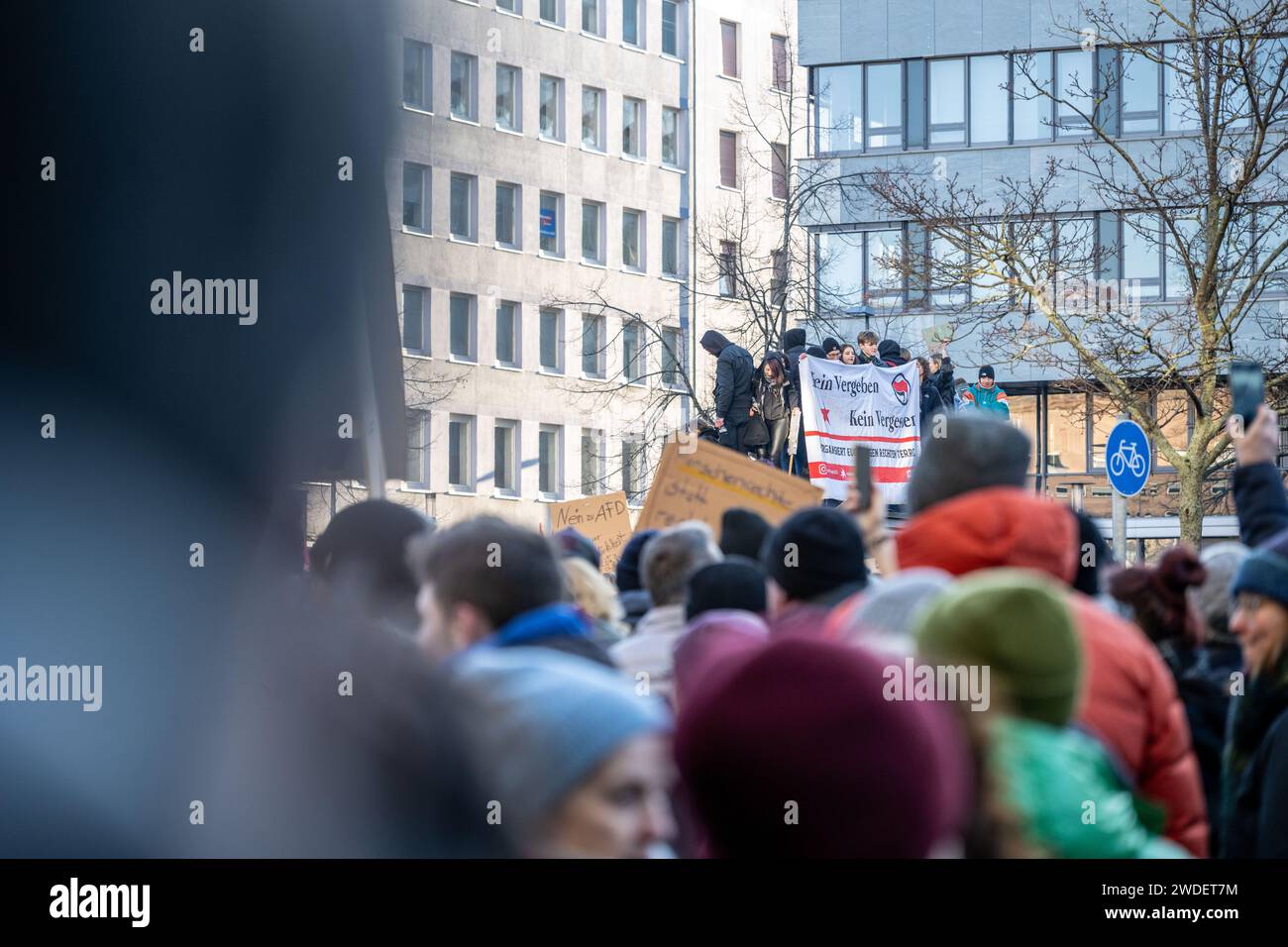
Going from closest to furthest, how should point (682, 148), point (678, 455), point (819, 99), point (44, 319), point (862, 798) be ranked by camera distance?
point (862, 798), point (44, 319), point (678, 455), point (682, 148), point (819, 99)

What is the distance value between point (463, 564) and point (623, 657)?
88 centimetres

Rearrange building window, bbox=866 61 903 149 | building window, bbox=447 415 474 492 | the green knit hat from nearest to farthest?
the green knit hat
building window, bbox=447 415 474 492
building window, bbox=866 61 903 149

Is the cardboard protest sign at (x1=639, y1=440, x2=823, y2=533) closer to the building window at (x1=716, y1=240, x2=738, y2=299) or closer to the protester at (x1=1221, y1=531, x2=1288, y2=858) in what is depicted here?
the protester at (x1=1221, y1=531, x2=1288, y2=858)

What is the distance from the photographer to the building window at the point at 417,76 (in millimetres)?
3902

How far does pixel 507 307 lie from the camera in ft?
11.9

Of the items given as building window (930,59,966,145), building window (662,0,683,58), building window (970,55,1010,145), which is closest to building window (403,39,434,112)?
building window (662,0,683,58)

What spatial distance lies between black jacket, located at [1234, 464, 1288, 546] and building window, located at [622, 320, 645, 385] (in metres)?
12.3

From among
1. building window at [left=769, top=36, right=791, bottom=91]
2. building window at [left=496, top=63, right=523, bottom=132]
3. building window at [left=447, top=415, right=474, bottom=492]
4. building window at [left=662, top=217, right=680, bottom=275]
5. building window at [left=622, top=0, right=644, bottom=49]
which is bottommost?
building window at [left=447, top=415, right=474, bottom=492]

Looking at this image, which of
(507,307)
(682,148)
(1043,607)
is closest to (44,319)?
(507,307)

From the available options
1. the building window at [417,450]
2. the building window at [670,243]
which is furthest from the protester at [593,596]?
the building window at [670,243]

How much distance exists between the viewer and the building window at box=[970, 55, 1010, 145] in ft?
109

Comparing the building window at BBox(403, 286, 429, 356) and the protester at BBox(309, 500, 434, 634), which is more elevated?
the building window at BBox(403, 286, 429, 356)
